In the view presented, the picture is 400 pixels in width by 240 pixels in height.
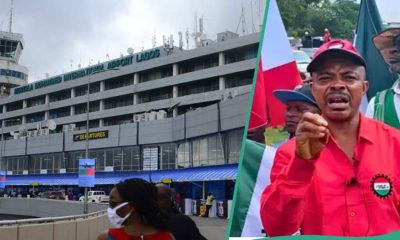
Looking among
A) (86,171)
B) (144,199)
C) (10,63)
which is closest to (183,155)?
(86,171)

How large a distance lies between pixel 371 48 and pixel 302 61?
0.34 metres

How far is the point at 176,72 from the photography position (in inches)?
2138

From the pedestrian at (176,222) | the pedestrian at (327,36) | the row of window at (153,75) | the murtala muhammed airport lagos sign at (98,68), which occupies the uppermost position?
the murtala muhammed airport lagos sign at (98,68)

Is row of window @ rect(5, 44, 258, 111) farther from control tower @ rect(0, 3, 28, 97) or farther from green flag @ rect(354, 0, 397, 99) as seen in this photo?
green flag @ rect(354, 0, 397, 99)

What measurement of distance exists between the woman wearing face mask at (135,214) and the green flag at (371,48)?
1521mm

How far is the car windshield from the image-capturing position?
2661 millimetres

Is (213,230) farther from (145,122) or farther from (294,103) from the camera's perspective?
(145,122)

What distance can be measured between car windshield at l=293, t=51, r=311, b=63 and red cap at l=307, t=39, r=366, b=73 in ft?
0.46

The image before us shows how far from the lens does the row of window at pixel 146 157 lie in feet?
106

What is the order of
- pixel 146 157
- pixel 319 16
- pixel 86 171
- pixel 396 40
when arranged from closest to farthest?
pixel 396 40, pixel 319 16, pixel 86 171, pixel 146 157

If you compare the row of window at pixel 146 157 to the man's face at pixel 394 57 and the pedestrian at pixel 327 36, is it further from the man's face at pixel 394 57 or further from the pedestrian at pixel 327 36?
the man's face at pixel 394 57

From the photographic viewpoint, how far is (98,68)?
67625 millimetres

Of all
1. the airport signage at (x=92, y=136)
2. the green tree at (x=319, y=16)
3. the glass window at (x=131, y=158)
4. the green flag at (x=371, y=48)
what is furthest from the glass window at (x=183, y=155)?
the green flag at (x=371, y=48)

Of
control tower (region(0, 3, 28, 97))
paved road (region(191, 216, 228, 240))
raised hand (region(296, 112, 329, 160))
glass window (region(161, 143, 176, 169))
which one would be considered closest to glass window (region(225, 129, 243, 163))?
paved road (region(191, 216, 228, 240))
